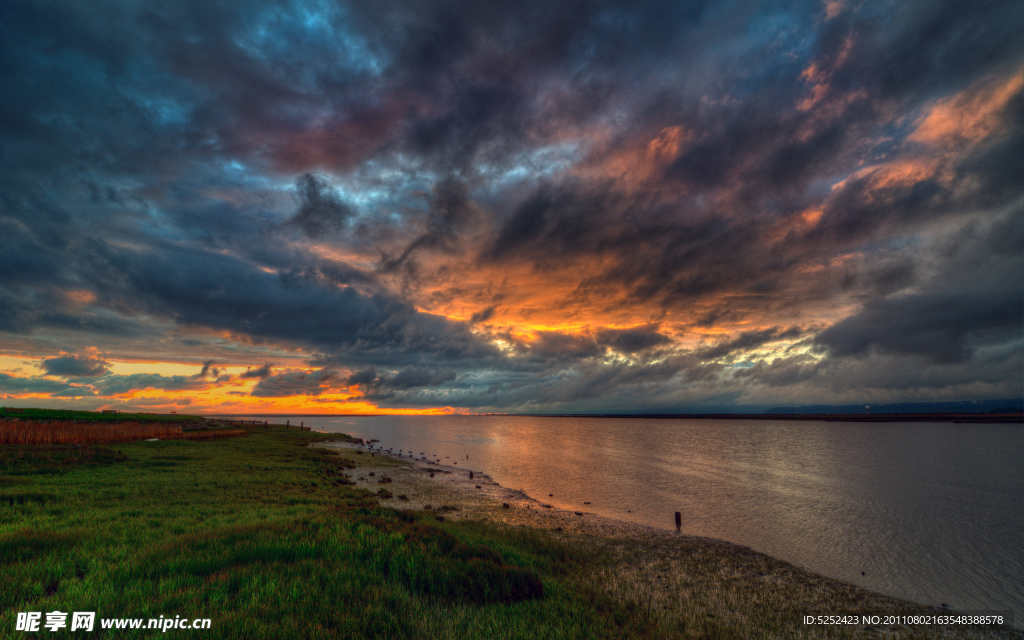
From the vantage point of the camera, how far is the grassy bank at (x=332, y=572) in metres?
7.89

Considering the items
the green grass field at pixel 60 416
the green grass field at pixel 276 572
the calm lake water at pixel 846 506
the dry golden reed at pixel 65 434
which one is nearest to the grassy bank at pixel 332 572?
the green grass field at pixel 276 572

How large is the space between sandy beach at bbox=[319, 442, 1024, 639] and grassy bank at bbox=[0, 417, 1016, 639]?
4.5 inches

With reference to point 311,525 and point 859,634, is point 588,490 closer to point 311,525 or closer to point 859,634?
point 859,634

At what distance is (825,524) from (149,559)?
3933 cm

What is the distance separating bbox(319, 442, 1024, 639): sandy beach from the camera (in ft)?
45.2

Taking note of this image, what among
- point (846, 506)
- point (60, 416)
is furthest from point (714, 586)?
point (60, 416)

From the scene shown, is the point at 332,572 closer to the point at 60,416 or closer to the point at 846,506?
the point at 846,506

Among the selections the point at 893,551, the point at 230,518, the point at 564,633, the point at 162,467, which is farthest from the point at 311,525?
the point at 893,551

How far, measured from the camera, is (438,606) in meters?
9.34

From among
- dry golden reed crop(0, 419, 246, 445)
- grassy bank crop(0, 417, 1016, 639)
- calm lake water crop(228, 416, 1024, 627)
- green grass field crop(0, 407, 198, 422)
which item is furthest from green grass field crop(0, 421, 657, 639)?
green grass field crop(0, 407, 198, 422)

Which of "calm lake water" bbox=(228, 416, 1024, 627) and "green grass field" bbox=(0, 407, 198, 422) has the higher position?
"green grass field" bbox=(0, 407, 198, 422)

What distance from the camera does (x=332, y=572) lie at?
986 cm

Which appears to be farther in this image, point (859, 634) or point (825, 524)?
point (825, 524)

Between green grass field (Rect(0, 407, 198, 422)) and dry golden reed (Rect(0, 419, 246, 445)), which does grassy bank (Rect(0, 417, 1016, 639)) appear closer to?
dry golden reed (Rect(0, 419, 246, 445))
